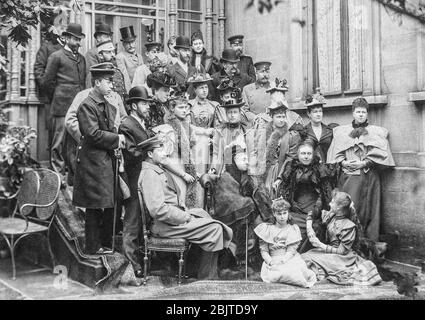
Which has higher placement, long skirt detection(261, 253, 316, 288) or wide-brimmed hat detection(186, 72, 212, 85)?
wide-brimmed hat detection(186, 72, 212, 85)

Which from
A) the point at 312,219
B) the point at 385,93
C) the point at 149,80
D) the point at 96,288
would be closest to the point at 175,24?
the point at 149,80

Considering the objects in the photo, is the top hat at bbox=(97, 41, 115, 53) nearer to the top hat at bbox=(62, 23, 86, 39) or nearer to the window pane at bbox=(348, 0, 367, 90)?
the top hat at bbox=(62, 23, 86, 39)

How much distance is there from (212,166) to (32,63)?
3156mm

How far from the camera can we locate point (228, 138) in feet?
23.6

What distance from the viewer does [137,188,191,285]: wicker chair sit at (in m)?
6.15

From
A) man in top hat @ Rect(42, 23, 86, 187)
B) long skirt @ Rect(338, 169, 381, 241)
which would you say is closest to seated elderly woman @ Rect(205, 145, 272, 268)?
long skirt @ Rect(338, 169, 381, 241)

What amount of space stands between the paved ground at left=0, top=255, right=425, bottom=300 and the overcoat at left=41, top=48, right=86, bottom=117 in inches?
90.2

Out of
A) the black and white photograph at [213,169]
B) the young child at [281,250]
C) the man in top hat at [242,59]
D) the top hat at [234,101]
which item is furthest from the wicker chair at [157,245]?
the man in top hat at [242,59]

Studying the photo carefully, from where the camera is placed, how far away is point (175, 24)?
33.0ft

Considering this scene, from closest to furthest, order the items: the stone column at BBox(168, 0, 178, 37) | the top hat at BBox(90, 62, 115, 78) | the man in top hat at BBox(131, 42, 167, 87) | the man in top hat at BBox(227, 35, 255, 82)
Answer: the top hat at BBox(90, 62, 115, 78), the man in top hat at BBox(131, 42, 167, 87), the man in top hat at BBox(227, 35, 255, 82), the stone column at BBox(168, 0, 178, 37)

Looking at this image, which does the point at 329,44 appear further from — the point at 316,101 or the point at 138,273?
the point at 138,273

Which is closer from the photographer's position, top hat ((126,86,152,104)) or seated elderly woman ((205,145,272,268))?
top hat ((126,86,152,104))

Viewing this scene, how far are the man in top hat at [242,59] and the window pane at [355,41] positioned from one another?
1.74m

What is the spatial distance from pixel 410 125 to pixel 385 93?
569 mm
